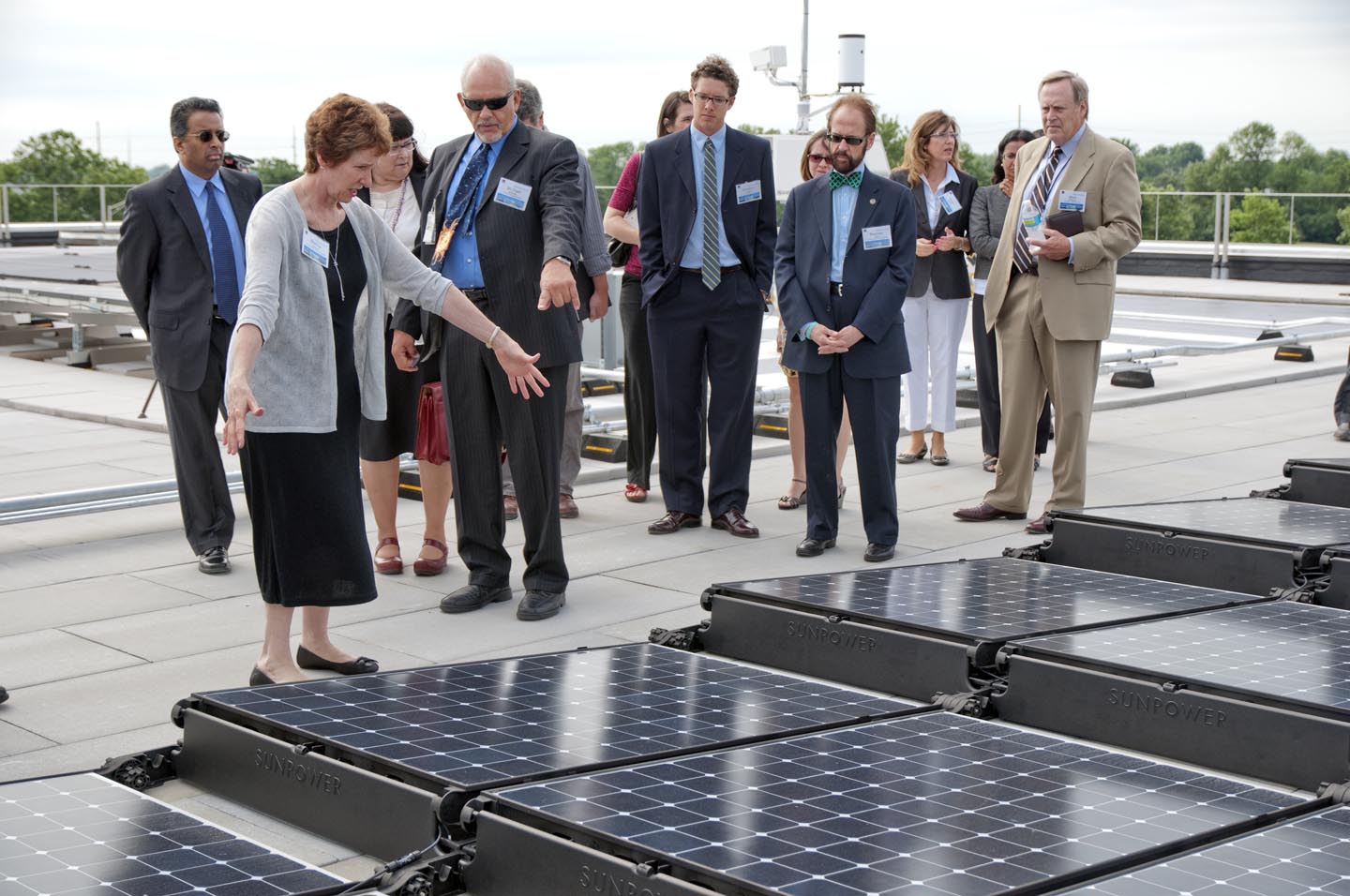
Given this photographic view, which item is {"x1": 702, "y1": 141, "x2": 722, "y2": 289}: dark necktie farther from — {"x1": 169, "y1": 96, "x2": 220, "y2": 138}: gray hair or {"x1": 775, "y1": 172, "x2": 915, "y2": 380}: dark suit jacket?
{"x1": 169, "y1": 96, "x2": 220, "y2": 138}: gray hair

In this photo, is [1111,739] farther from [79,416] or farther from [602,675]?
[79,416]

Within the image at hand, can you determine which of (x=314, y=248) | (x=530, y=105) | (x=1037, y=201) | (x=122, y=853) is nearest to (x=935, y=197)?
(x=1037, y=201)

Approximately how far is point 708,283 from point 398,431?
5.54ft

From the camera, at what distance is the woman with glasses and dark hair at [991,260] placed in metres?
9.22

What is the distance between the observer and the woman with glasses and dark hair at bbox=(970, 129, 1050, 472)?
922cm

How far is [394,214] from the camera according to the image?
23.1 feet

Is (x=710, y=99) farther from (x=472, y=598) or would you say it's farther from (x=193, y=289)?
(x=472, y=598)

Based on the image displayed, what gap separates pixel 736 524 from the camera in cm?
767

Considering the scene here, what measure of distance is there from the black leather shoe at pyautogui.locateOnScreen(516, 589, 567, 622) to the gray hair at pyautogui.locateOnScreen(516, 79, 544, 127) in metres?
2.67

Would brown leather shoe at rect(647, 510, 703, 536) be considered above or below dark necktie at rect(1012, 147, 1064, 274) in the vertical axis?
below

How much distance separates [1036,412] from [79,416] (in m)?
7.85

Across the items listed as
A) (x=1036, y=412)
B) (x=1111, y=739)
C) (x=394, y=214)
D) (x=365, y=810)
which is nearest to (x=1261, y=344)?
(x=1036, y=412)

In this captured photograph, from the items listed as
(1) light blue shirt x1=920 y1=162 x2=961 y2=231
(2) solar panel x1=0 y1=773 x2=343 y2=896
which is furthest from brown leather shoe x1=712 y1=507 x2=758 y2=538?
(2) solar panel x1=0 y1=773 x2=343 y2=896

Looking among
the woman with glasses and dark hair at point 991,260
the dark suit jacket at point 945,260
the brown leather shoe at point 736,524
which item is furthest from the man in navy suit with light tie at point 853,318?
the dark suit jacket at point 945,260
